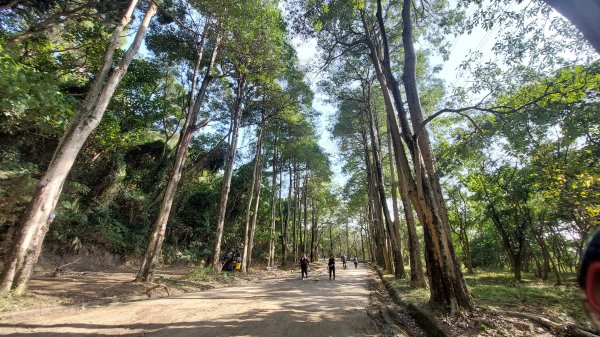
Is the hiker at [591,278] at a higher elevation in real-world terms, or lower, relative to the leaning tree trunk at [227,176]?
lower

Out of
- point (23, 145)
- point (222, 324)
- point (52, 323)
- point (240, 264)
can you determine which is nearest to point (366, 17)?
point (222, 324)

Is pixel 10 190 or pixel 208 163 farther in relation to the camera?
pixel 208 163

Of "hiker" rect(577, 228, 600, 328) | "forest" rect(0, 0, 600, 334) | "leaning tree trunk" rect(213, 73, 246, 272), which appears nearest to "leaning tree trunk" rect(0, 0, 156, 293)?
"forest" rect(0, 0, 600, 334)

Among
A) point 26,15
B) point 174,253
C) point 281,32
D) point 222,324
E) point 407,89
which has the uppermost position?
point 281,32

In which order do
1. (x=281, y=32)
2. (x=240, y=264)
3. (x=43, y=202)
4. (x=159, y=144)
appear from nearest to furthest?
(x=43, y=202) < (x=281, y=32) < (x=240, y=264) < (x=159, y=144)

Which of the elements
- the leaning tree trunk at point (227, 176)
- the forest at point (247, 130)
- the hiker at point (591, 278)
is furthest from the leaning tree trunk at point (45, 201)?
the hiker at point (591, 278)

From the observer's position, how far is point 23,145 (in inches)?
500

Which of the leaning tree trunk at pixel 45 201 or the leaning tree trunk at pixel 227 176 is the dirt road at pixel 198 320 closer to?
the leaning tree trunk at pixel 45 201

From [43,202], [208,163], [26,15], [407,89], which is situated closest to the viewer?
[43,202]

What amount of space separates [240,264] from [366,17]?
14.8 meters

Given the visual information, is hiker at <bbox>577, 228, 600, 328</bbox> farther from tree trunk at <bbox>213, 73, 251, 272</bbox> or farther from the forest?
tree trunk at <bbox>213, 73, 251, 272</bbox>

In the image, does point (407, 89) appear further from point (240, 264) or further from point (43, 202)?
point (240, 264)

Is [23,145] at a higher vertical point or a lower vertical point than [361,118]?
lower

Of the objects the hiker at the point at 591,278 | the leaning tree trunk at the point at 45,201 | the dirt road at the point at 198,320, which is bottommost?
the dirt road at the point at 198,320
